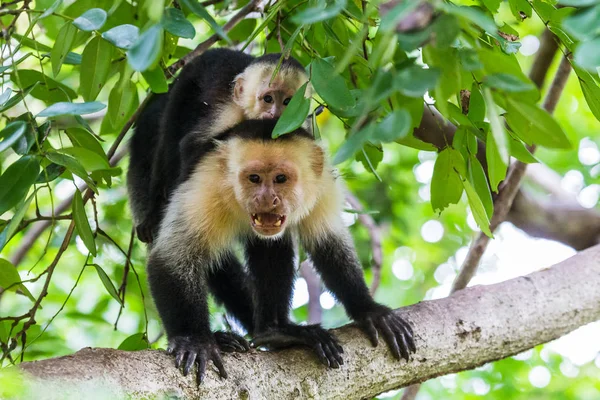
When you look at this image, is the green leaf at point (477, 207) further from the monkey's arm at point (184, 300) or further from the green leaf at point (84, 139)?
the green leaf at point (84, 139)

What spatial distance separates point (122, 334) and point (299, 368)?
11.8ft

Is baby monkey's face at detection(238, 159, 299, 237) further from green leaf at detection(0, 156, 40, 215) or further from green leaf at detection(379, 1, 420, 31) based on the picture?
green leaf at detection(379, 1, 420, 31)

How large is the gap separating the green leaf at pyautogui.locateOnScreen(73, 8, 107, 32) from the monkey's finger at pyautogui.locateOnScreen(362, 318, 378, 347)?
158 cm

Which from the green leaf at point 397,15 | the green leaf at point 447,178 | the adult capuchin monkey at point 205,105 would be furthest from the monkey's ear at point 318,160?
the green leaf at point 397,15

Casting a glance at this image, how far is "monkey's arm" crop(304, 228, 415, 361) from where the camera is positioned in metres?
2.81

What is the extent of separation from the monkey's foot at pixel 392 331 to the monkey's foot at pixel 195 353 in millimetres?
618

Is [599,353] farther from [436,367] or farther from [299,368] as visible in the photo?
[299,368]

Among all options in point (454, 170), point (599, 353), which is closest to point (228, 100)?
point (454, 170)

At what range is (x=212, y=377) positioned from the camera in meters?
2.28

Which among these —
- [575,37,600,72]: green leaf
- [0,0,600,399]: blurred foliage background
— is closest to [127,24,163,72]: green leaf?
[0,0,600,399]: blurred foliage background

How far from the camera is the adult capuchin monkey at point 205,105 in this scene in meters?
3.50

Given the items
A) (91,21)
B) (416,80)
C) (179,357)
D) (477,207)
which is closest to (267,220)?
(179,357)

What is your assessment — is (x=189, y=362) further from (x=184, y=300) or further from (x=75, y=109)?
(x=75, y=109)

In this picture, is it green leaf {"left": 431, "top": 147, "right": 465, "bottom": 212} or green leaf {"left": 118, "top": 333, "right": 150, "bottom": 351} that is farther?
green leaf {"left": 118, "top": 333, "right": 150, "bottom": 351}
